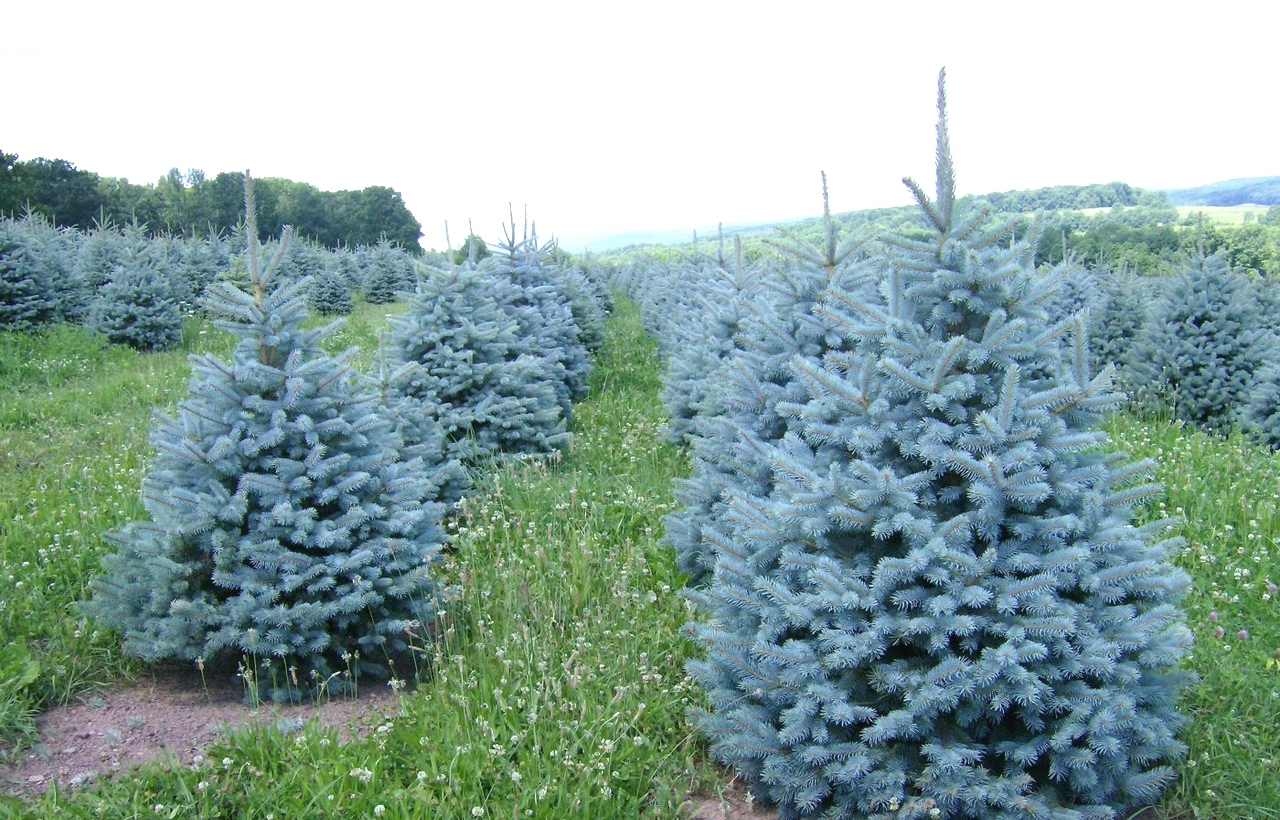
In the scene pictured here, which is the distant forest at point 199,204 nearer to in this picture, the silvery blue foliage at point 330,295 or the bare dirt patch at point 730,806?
the silvery blue foliage at point 330,295

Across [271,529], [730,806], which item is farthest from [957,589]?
[271,529]

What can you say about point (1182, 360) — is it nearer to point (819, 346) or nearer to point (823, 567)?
point (819, 346)

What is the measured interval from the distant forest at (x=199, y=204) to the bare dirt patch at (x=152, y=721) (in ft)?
101

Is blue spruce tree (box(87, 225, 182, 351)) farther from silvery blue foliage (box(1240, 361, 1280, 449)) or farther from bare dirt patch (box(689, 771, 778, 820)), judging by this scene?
silvery blue foliage (box(1240, 361, 1280, 449))

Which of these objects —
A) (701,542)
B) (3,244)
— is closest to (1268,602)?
(701,542)

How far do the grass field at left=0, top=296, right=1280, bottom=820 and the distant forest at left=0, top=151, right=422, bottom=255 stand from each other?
2887 cm

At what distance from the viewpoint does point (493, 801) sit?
3.38m

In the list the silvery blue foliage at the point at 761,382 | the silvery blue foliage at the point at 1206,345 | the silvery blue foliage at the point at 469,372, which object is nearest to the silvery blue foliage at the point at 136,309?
the silvery blue foliage at the point at 469,372

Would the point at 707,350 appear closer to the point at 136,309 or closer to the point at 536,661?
the point at 536,661

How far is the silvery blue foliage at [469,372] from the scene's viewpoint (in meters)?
7.54

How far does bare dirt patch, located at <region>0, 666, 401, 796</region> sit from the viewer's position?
3.65 metres

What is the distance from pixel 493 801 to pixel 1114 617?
252 centimetres

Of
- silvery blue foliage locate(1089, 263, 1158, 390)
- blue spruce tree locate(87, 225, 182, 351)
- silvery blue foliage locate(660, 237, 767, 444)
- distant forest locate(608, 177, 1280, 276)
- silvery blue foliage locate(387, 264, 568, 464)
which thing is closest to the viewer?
silvery blue foliage locate(660, 237, 767, 444)

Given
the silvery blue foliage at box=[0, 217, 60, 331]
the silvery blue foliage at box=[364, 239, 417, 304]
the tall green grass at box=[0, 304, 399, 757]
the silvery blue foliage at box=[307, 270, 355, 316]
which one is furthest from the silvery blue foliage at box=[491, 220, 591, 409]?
the silvery blue foliage at box=[364, 239, 417, 304]
